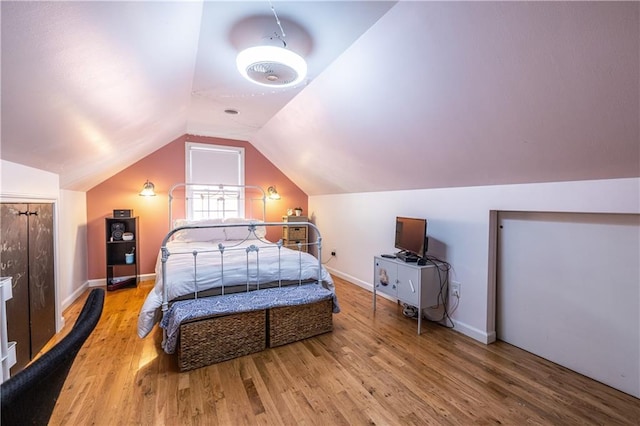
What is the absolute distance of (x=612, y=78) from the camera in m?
1.33

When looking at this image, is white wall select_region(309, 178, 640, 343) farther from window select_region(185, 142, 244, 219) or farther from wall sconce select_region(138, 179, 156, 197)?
wall sconce select_region(138, 179, 156, 197)

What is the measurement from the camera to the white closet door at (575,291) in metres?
1.93


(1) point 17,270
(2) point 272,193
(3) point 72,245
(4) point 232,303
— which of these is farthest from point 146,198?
(4) point 232,303

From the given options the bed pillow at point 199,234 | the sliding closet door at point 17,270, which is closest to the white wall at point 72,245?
the sliding closet door at point 17,270

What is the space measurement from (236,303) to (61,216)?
2469 millimetres

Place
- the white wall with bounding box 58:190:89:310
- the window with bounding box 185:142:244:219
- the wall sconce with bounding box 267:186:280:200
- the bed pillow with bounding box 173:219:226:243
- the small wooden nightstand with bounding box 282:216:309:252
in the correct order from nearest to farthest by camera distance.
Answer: the white wall with bounding box 58:190:89:310 < the bed pillow with bounding box 173:219:226:243 < the window with bounding box 185:142:244:219 < the small wooden nightstand with bounding box 282:216:309:252 < the wall sconce with bounding box 267:186:280:200

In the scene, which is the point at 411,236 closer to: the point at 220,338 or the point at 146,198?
the point at 220,338

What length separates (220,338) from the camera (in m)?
2.28

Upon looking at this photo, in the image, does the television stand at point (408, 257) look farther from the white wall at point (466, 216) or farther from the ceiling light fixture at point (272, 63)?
the ceiling light fixture at point (272, 63)

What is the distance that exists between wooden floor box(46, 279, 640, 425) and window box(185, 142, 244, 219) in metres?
2.52

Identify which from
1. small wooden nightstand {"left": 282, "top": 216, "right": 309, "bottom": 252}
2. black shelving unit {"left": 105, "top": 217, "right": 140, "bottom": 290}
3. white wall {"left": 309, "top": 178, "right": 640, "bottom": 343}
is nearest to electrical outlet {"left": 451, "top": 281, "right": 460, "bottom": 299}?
white wall {"left": 309, "top": 178, "right": 640, "bottom": 343}

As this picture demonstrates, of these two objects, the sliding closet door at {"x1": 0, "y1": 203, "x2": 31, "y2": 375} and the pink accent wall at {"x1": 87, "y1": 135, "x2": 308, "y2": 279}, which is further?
the pink accent wall at {"x1": 87, "y1": 135, "x2": 308, "y2": 279}

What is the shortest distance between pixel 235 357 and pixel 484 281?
229cm

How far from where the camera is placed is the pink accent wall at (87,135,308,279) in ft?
13.8
